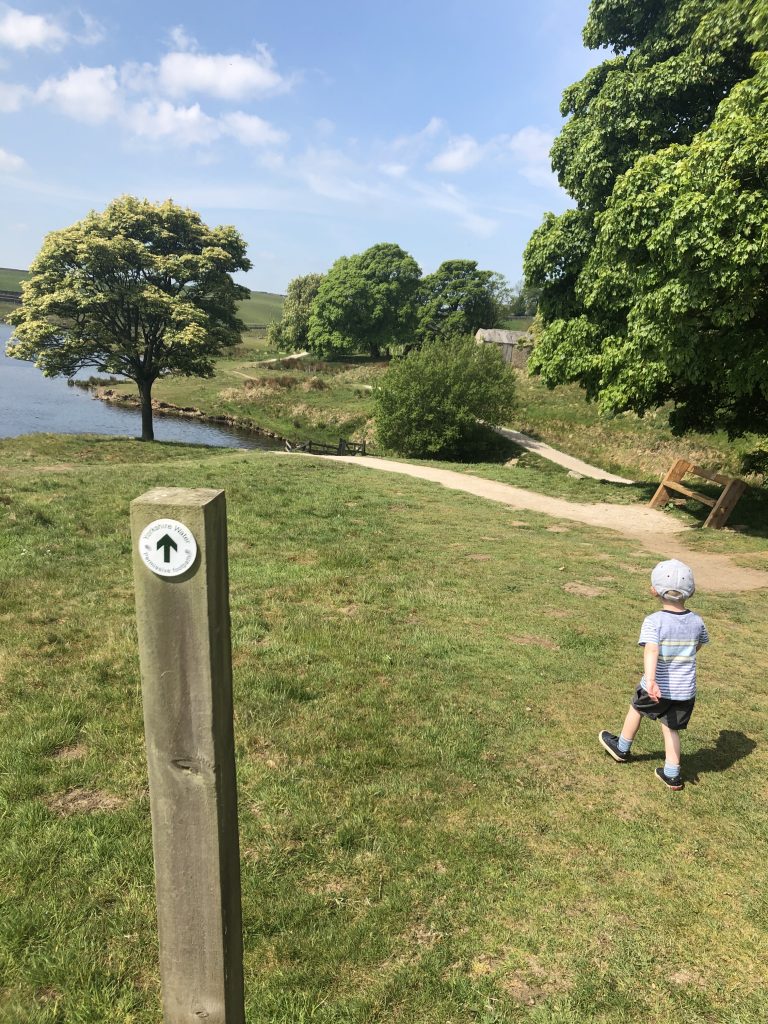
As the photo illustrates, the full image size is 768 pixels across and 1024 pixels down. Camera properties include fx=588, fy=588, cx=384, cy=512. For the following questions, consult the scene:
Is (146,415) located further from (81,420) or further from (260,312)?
(260,312)

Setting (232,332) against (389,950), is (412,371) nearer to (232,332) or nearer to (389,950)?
(232,332)

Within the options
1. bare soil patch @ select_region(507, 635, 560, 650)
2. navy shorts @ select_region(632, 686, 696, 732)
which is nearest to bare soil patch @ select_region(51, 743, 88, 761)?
navy shorts @ select_region(632, 686, 696, 732)

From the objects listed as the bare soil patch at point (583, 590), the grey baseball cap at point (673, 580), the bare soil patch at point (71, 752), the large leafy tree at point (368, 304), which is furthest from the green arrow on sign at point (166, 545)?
the large leafy tree at point (368, 304)

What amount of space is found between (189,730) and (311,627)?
4.80 meters

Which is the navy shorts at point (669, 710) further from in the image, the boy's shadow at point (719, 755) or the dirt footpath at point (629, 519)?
the dirt footpath at point (629, 519)

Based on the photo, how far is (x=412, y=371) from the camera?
2955cm

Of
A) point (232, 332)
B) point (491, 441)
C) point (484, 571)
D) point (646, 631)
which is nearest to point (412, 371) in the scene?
point (491, 441)

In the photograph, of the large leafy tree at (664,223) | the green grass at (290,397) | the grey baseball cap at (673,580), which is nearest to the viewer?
the grey baseball cap at (673,580)

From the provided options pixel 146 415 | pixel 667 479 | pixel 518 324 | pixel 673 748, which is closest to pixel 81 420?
pixel 146 415

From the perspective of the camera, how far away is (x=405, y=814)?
4.05 m

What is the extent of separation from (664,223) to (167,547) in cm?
1170

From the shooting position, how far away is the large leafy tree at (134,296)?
24.4 metres

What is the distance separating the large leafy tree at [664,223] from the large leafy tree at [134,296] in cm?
1556

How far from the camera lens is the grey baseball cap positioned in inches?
178
